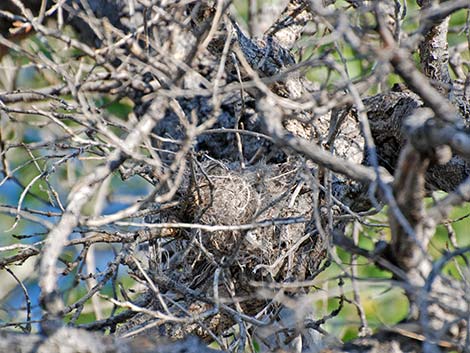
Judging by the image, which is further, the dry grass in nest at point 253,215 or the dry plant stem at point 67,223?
the dry grass in nest at point 253,215

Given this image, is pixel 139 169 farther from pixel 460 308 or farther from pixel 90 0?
pixel 460 308

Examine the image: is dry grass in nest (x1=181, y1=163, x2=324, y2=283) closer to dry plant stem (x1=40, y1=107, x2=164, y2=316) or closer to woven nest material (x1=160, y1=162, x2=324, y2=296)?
woven nest material (x1=160, y1=162, x2=324, y2=296)

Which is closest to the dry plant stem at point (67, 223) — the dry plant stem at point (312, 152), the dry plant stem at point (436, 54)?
the dry plant stem at point (312, 152)

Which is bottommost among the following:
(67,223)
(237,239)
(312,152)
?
(237,239)

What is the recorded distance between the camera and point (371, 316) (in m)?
3.29

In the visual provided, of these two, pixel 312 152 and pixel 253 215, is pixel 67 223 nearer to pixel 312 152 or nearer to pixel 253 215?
pixel 312 152

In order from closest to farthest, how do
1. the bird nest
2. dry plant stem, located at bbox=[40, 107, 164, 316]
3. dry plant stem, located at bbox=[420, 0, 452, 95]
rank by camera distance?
dry plant stem, located at bbox=[40, 107, 164, 316]
the bird nest
dry plant stem, located at bbox=[420, 0, 452, 95]

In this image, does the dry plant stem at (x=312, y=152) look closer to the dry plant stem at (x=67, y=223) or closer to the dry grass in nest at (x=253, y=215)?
the dry plant stem at (x=67, y=223)

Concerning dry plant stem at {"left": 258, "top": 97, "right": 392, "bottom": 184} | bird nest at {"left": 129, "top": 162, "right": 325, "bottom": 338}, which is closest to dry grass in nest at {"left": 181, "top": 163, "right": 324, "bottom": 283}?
bird nest at {"left": 129, "top": 162, "right": 325, "bottom": 338}

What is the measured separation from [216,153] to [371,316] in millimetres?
1321

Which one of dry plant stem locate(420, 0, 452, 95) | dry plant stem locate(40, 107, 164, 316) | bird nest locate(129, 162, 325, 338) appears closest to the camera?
dry plant stem locate(40, 107, 164, 316)

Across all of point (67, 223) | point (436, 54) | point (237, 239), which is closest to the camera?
point (67, 223)

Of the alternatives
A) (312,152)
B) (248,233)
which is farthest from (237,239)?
(312,152)

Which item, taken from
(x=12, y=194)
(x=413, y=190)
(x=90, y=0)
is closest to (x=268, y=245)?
(x=413, y=190)
